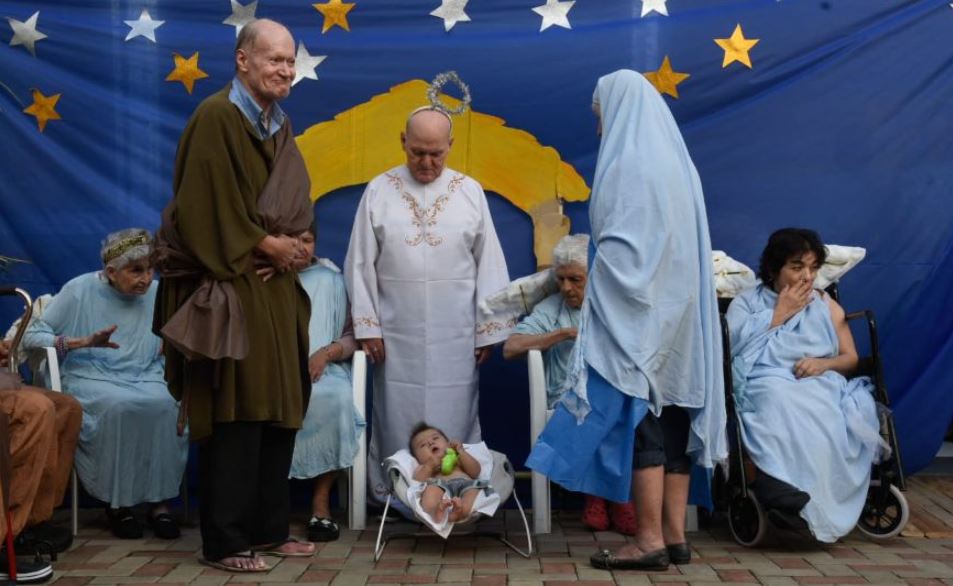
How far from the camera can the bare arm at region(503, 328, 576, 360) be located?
18.0 ft

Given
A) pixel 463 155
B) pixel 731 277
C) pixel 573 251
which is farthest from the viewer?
pixel 463 155

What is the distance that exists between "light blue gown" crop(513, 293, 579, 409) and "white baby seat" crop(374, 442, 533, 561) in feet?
1.59

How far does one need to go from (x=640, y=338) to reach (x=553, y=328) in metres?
1.13

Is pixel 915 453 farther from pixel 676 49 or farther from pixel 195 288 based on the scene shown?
pixel 195 288

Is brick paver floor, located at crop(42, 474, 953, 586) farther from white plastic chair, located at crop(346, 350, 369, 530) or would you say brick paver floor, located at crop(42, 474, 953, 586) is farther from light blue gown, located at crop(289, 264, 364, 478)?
light blue gown, located at crop(289, 264, 364, 478)

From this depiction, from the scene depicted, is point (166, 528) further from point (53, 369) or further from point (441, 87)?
point (441, 87)

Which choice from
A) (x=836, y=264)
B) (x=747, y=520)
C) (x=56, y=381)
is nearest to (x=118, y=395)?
(x=56, y=381)

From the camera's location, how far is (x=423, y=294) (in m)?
5.61

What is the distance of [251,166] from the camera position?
4570 mm

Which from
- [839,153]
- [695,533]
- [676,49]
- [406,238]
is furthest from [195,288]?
[839,153]

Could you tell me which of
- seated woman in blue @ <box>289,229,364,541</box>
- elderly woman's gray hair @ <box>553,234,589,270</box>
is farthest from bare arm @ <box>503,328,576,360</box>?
seated woman in blue @ <box>289,229,364,541</box>

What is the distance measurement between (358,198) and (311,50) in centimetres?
68

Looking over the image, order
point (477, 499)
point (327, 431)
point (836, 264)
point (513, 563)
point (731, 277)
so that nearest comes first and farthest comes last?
point (513, 563)
point (477, 499)
point (327, 431)
point (836, 264)
point (731, 277)

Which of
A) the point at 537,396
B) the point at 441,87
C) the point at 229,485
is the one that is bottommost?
the point at 229,485
